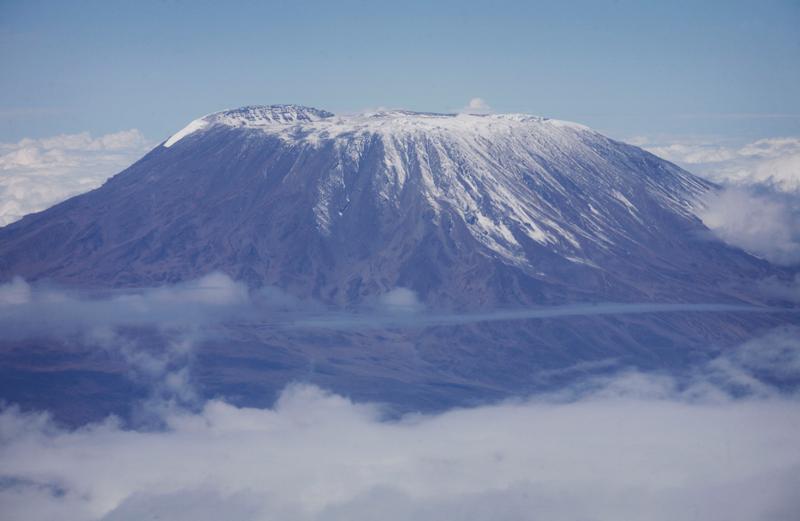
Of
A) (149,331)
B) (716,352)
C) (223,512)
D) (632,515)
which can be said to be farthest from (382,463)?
(716,352)

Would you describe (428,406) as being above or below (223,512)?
above

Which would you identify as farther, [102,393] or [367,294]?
[367,294]

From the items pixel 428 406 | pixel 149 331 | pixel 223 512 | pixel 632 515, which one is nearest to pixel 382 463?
pixel 428 406

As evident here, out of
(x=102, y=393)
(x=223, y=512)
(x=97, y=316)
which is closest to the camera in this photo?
(x=223, y=512)

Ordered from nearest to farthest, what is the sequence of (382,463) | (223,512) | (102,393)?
(223,512)
(382,463)
(102,393)

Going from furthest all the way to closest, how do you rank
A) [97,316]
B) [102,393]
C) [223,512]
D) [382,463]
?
[97,316] → [102,393] → [382,463] → [223,512]

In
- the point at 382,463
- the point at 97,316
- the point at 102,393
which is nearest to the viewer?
the point at 382,463

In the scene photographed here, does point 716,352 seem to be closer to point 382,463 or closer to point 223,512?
point 382,463

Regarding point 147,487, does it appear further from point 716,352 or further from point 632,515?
point 716,352

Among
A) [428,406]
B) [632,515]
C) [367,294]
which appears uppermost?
[367,294]
